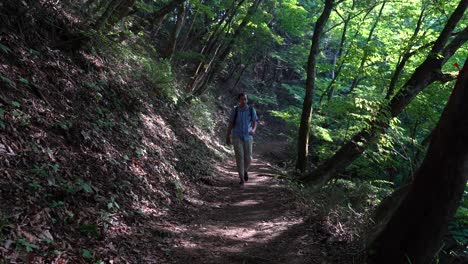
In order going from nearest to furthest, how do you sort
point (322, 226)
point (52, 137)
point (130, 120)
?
point (52, 137)
point (322, 226)
point (130, 120)

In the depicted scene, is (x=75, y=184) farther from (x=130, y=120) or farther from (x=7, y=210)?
(x=130, y=120)

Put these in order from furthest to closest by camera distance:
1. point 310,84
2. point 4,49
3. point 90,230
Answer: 1. point 310,84
2. point 4,49
3. point 90,230

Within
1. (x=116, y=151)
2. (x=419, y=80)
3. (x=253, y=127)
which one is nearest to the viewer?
(x=116, y=151)

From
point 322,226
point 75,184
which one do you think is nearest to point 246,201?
point 322,226

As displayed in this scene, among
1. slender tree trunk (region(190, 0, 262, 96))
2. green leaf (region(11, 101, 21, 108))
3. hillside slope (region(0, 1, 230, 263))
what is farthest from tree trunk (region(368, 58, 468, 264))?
slender tree trunk (region(190, 0, 262, 96))

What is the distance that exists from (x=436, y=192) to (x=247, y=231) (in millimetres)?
2969

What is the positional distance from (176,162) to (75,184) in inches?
168

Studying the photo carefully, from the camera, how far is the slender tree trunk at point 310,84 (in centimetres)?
1027

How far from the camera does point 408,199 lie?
377 cm

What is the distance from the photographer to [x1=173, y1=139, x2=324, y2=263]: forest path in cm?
464

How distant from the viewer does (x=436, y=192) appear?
3.51 m

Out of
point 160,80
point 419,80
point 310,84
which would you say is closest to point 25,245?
point 419,80

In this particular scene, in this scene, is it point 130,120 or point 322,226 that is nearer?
point 322,226

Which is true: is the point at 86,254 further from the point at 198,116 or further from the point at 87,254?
the point at 198,116
